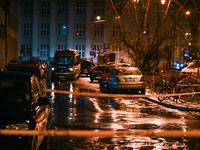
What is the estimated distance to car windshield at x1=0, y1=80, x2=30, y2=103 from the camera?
792cm

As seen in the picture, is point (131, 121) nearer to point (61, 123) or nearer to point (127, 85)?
point (61, 123)

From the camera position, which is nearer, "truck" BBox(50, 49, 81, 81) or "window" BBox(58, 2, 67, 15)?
"truck" BBox(50, 49, 81, 81)

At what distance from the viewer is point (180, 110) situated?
56.6ft

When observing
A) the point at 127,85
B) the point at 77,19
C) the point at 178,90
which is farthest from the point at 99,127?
the point at 77,19

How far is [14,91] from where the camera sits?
830 centimetres

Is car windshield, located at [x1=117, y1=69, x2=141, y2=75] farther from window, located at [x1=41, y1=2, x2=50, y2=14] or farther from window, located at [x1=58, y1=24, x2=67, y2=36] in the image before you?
window, located at [x1=41, y1=2, x2=50, y2=14]

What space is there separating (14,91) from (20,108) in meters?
1.17

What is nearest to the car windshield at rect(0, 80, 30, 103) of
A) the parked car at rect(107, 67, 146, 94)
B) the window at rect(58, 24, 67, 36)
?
the parked car at rect(107, 67, 146, 94)

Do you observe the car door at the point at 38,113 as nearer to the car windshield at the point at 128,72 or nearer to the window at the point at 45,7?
the car windshield at the point at 128,72

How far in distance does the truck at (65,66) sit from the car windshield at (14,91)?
3249 cm

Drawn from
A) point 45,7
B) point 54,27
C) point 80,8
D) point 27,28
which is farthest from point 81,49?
point 27,28

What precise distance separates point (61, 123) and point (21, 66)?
26.3 feet

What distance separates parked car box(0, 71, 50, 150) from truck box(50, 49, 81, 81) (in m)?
32.0

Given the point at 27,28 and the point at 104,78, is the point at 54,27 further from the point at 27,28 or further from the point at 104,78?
the point at 104,78
